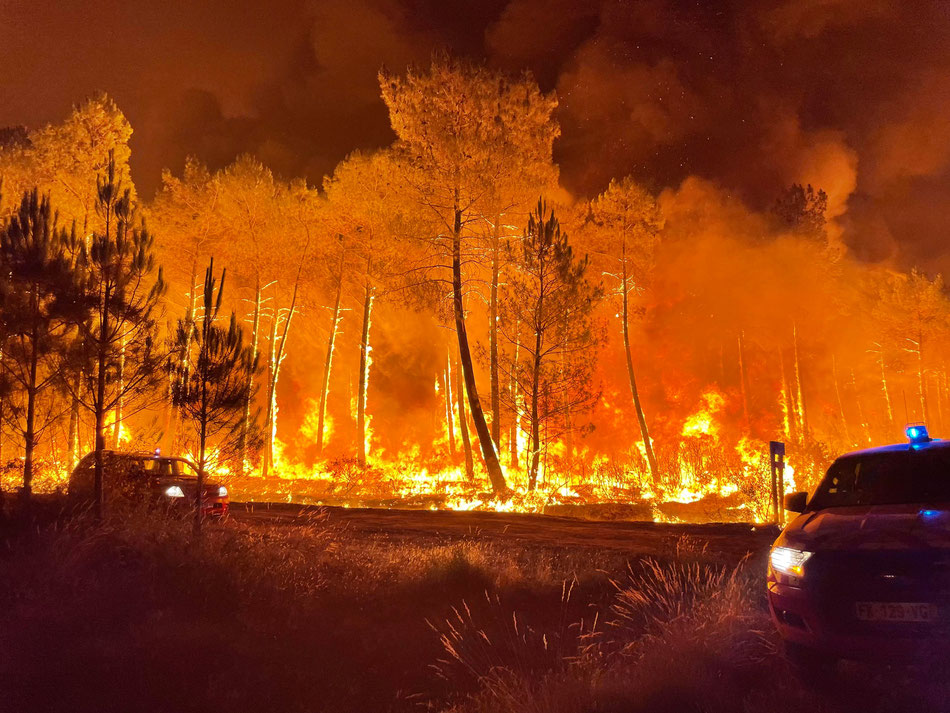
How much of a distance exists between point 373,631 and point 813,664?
4.85 metres

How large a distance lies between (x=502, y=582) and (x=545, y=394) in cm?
1003

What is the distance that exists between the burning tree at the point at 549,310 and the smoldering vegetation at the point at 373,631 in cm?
862

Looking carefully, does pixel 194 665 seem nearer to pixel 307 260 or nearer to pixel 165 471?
pixel 165 471

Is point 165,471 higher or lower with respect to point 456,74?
lower

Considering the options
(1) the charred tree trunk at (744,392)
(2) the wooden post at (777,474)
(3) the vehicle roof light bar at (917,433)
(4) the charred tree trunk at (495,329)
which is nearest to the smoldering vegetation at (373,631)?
(3) the vehicle roof light bar at (917,433)

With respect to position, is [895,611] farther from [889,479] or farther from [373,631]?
[373,631]

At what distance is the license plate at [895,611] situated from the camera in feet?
13.0

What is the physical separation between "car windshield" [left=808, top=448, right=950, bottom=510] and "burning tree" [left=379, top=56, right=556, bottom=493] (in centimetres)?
1419

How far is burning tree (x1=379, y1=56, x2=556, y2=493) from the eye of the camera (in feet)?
63.3

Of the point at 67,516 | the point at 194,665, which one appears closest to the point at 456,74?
the point at 67,516

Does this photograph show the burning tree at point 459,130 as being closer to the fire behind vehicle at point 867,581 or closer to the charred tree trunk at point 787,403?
the fire behind vehicle at point 867,581

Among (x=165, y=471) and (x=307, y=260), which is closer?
(x=165, y=471)

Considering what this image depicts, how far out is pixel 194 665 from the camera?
6.46m

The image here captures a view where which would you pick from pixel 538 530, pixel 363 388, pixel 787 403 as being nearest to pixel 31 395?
pixel 538 530
